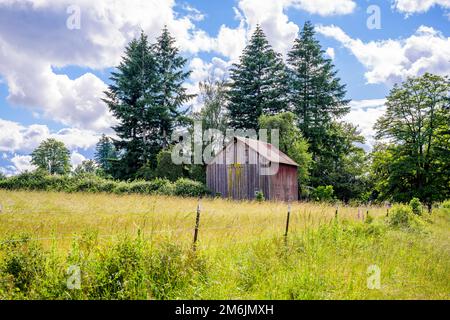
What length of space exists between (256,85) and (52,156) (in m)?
51.3

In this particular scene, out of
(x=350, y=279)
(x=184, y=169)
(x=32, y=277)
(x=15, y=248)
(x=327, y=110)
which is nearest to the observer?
(x=32, y=277)

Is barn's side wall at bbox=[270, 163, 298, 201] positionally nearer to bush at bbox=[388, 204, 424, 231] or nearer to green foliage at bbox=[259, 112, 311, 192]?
green foliage at bbox=[259, 112, 311, 192]

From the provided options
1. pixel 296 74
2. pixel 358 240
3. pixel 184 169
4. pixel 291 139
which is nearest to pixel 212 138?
pixel 184 169

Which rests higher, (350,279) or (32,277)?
(32,277)

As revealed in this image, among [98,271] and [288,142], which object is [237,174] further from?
[98,271]

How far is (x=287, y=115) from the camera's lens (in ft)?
112

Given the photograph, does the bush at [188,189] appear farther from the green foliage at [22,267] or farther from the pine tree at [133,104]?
the green foliage at [22,267]

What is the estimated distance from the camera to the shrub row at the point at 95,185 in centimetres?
2438

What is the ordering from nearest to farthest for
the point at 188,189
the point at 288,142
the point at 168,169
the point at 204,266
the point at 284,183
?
the point at 204,266, the point at 188,189, the point at 284,183, the point at 168,169, the point at 288,142

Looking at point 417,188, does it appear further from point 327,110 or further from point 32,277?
point 32,277

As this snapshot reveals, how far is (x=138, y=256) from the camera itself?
4.67 meters

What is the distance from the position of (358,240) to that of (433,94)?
2709cm

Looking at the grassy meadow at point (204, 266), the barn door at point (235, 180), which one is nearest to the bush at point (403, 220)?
the grassy meadow at point (204, 266)

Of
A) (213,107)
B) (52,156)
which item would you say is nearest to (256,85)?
(213,107)
